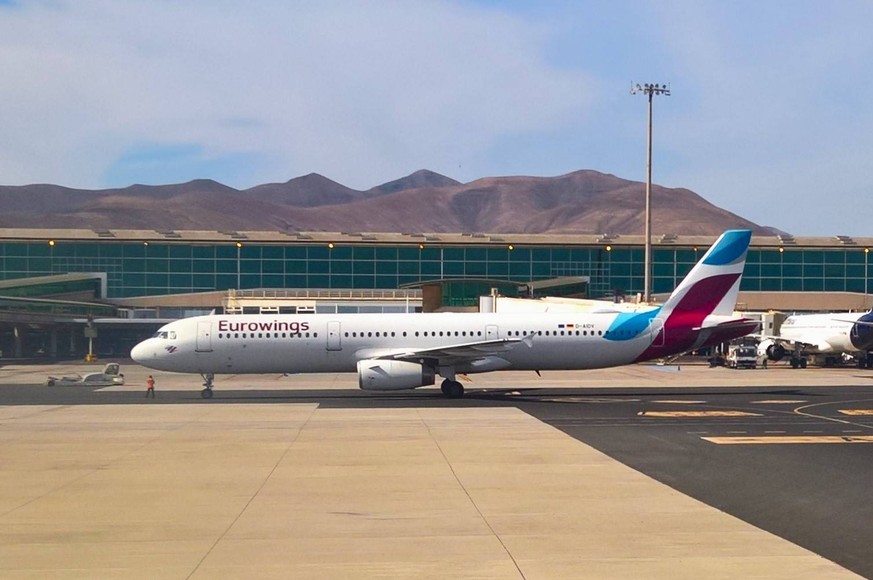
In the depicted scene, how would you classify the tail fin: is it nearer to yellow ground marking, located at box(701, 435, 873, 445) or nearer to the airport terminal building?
yellow ground marking, located at box(701, 435, 873, 445)

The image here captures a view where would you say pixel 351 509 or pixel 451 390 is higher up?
pixel 351 509

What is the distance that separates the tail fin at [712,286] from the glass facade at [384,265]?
56042mm

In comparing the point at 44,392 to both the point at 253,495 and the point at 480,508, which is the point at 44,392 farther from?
the point at 480,508

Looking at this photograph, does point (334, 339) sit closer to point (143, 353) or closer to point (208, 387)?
point (208, 387)

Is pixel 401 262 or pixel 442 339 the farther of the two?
pixel 401 262

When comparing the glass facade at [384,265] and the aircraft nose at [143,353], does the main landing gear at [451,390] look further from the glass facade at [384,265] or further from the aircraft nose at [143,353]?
the glass facade at [384,265]

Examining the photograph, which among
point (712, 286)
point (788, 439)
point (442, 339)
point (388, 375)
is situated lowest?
point (788, 439)

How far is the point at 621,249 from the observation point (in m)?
99.0

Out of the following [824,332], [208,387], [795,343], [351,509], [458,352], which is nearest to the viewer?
[351,509]

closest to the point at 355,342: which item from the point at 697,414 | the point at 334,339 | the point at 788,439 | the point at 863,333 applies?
the point at 334,339

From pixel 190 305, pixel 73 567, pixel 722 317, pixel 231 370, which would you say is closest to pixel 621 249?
pixel 190 305

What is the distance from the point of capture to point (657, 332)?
1566 inches

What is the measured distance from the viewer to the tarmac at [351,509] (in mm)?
12516

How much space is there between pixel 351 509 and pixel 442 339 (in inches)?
947
